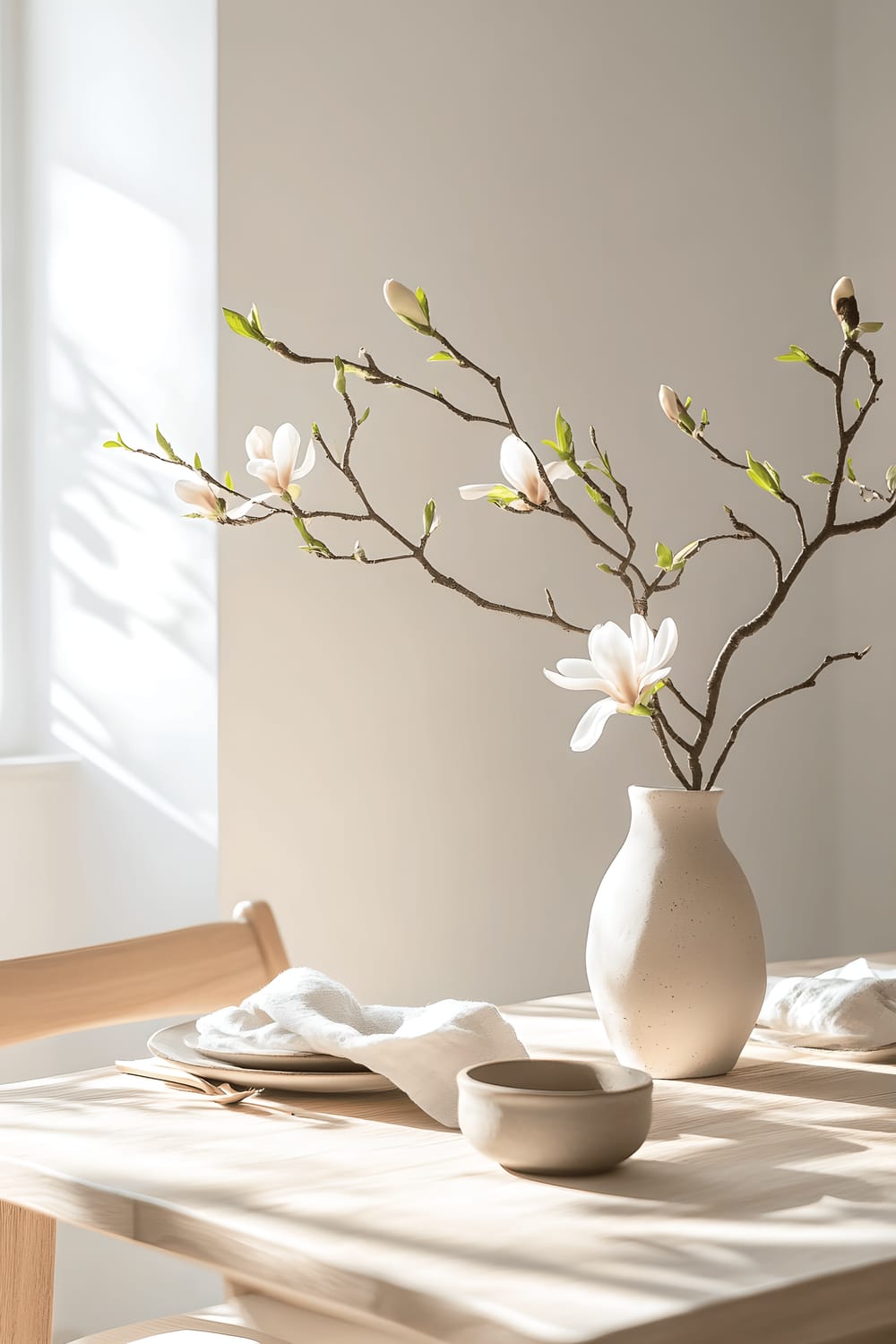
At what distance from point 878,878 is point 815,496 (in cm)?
78

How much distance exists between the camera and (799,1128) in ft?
3.44

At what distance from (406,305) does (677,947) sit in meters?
0.52

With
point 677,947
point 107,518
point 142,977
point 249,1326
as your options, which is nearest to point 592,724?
point 677,947

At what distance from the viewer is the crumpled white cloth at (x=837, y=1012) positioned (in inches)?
51.2

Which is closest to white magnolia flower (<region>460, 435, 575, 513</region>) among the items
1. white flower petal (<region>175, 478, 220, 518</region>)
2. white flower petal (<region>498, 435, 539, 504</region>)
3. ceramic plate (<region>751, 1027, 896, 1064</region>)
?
white flower petal (<region>498, 435, 539, 504</region>)

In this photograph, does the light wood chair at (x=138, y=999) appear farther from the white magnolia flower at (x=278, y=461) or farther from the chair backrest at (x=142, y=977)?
the white magnolia flower at (x=278, y=461)

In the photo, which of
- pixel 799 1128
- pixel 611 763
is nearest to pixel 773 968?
pixel 799 1128

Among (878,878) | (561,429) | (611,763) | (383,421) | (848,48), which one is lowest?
(878,878)

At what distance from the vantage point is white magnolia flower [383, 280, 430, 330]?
46.3 inches

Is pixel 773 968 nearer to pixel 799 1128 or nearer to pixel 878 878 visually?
pixel 799 1128

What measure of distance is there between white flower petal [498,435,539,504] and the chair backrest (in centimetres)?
53

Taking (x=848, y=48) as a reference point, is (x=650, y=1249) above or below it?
below

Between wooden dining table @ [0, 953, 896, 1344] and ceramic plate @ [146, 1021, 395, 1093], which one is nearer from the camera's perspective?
wooden dining table @ [0, 953, 896, 1344]

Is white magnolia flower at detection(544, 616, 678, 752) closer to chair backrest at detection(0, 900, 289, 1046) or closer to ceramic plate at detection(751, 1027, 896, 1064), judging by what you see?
ceramic plate at detection(751, 1027, 896, 1064)
